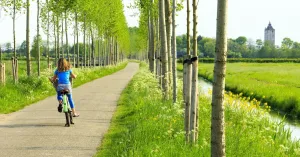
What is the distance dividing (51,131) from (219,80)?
6878mm

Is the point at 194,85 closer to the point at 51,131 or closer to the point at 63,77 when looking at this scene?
the point at 51,131

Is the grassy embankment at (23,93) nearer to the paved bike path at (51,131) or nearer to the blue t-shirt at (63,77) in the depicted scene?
the paved bike path at (51,131)

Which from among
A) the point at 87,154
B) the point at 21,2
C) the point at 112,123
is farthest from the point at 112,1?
the point at 87,154

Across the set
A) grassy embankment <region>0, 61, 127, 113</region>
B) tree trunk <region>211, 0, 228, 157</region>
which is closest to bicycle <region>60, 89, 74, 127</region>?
grassy embankment <region>0, 61, 127, 113</region>

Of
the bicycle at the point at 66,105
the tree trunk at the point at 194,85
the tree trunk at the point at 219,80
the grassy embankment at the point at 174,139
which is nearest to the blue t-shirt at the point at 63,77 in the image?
the bicycle at the point at 66,105

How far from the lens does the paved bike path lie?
8.95 metres

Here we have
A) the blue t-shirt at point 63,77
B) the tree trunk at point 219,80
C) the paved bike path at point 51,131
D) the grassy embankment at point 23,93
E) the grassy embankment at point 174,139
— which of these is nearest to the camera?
the tree trunk at point 219,80

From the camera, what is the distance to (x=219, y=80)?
525 cm

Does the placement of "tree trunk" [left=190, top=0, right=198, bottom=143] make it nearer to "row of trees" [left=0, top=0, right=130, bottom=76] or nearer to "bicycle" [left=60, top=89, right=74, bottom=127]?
"bicycle" [left=60, top=89, right=74, bottom=127]

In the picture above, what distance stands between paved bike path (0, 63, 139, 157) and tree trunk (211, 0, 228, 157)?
3859 mm

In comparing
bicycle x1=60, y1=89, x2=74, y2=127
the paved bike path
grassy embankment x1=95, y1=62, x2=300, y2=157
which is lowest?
the paved bike path

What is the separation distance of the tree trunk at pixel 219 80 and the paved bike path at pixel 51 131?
3859mm

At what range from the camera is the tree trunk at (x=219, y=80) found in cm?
518

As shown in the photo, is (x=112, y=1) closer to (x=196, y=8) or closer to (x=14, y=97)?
(x=14, y=97)
